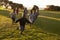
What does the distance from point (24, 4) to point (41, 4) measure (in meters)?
3.74

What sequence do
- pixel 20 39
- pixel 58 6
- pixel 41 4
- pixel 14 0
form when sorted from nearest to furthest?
1. pixel 20 39
2. pixel 58 6
3. pixel 41 4
4. pixel 14 0

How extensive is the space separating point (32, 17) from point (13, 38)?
5.21m

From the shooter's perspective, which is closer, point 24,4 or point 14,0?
point 24,4

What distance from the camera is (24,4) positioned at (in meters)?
44.2

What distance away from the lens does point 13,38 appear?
16859 millimetres

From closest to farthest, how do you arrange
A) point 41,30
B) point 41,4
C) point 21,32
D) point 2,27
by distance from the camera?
1. point 21,32
2. point 41,30
3. point 2,27
4. point 41,4

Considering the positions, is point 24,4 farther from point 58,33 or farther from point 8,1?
point 58,33

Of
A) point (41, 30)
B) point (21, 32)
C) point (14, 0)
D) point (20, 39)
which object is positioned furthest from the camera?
point (14, 0)

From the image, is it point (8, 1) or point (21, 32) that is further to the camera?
point (8, 1)

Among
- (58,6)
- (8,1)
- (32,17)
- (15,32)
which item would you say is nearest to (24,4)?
(8,1)

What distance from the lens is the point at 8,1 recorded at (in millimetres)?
43250

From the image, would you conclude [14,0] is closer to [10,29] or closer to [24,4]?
[24,4]

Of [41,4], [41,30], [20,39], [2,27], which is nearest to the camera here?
[20,39]

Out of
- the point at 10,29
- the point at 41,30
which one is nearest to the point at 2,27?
the point at 10,29
